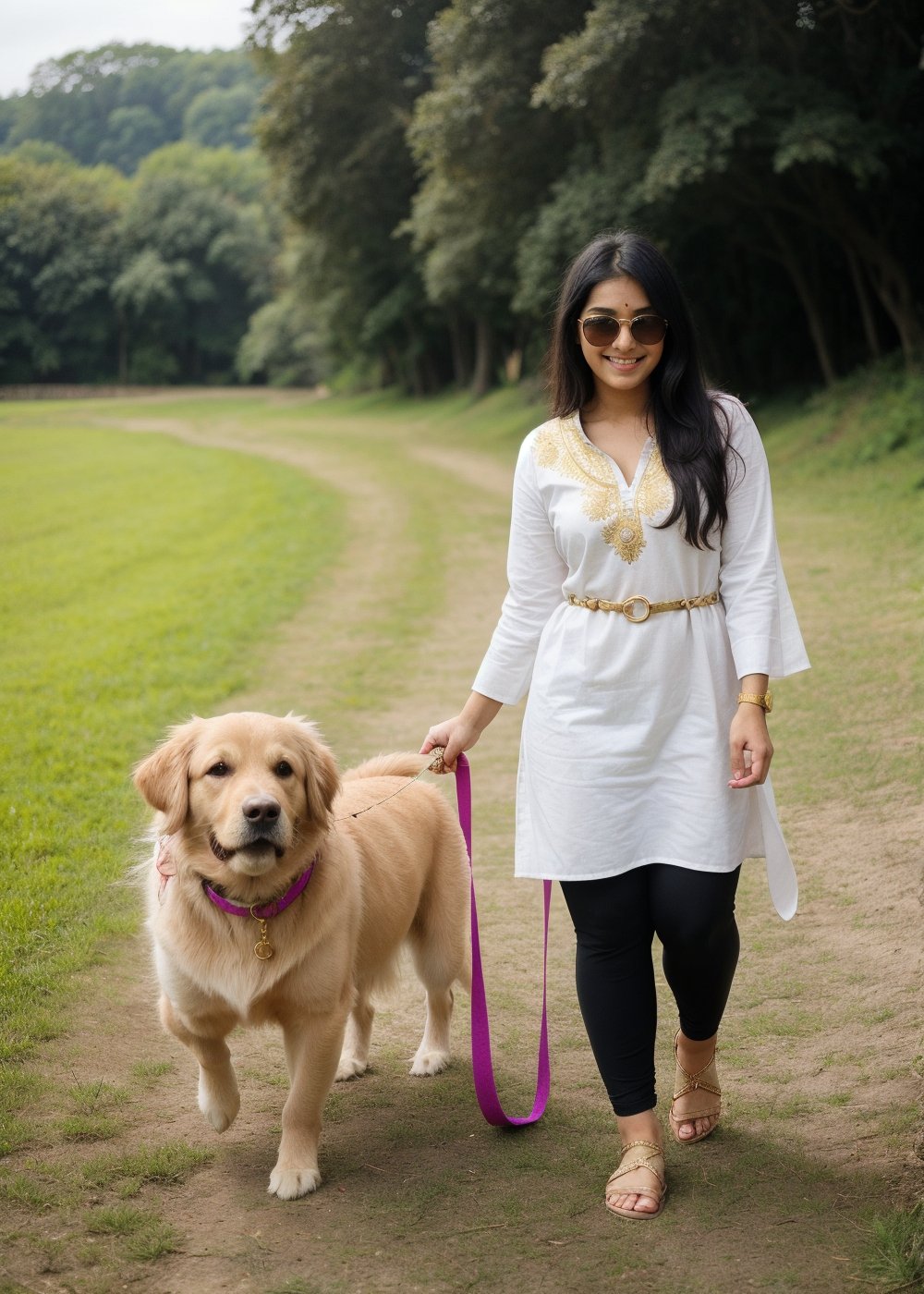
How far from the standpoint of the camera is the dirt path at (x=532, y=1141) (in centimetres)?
303

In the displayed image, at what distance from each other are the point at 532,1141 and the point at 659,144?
794 inches

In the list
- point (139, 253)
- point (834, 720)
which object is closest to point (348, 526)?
point (834, 720)

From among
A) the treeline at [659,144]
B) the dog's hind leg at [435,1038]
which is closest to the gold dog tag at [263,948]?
the dog's hind leg at [435,1038]

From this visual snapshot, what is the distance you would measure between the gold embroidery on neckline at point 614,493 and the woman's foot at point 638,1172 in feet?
4.99

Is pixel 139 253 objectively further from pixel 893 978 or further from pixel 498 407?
pixel 893 978

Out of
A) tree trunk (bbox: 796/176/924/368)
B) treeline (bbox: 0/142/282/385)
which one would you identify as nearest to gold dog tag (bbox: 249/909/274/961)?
tree trunk (bbox: 796/176/924/368)

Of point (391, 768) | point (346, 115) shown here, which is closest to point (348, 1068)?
point (391, 768)

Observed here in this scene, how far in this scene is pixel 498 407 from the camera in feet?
121

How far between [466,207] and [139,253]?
55.8 meters

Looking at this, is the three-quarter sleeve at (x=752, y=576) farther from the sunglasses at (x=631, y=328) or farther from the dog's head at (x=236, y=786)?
the dog's head at (x=236, y=786)

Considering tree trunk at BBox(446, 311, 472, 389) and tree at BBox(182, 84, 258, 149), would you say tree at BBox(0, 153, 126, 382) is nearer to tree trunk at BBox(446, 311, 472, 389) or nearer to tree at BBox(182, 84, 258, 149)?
tree trunk at BBox(446, 311, 472, 389)

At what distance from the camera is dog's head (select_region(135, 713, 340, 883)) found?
129 inches

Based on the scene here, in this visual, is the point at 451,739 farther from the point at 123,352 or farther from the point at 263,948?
the point at 123,352

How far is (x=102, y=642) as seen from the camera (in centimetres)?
1222
